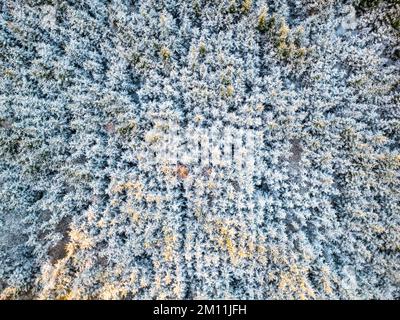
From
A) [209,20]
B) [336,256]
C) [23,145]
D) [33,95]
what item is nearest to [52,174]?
[23,145]

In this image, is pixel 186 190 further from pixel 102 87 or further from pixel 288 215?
pixel 102 87

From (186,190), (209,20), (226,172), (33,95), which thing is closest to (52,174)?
(33,95)

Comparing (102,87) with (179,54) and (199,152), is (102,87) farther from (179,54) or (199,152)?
(199,152)

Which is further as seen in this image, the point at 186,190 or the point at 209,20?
the point at 209,20

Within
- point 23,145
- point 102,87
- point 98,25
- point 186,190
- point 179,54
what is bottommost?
point 186,190

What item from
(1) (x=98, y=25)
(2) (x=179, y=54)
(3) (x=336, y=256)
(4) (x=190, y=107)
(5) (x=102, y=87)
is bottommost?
(3) (x=336, y=256)

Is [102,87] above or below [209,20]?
below
